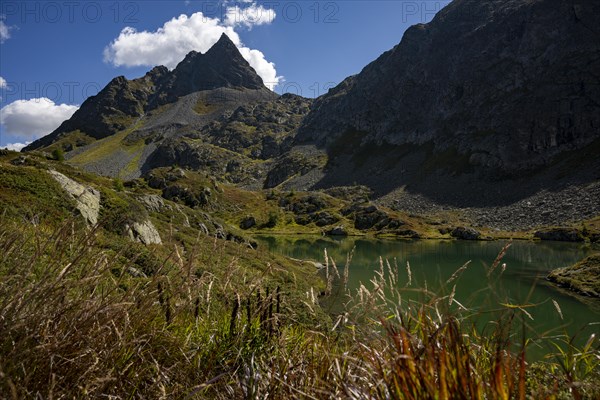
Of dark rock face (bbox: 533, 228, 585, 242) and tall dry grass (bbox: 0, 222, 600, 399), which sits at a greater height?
tall dry grass (bbox: 0, 222, 600, 399)

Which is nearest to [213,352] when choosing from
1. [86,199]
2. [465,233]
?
[86,199]

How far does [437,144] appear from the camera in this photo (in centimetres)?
17900

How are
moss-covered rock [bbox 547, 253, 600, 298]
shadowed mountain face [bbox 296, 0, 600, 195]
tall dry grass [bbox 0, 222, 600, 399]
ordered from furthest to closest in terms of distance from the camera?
shadowed mountain face [bbox 296, 0, 600, 195]
moss-covered rock [bbox 547, 253, 600, 298]
tall dry grass [bbox 0, 222, 600, 399]

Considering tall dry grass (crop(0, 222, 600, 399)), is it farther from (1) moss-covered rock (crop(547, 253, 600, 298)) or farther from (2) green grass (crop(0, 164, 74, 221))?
(1) moss-covered rock (crop(547, 253, 600, 298))

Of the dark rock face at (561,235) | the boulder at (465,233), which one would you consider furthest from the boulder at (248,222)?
the dark rock face at (561,235)

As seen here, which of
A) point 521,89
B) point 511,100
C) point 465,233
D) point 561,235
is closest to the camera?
point 561,235

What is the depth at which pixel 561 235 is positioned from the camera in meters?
79.3

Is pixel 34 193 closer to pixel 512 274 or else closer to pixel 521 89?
pixel 512 274

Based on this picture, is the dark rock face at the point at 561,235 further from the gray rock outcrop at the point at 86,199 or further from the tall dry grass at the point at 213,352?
the tall dry grass at the point at 213,352

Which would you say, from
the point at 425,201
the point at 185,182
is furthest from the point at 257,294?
the point at 425,201

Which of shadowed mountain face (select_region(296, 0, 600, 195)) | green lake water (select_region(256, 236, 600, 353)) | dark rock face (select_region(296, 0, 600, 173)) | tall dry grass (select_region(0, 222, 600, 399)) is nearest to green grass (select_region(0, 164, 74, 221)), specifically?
green lake water (select_region(256, 236, 600, 353))

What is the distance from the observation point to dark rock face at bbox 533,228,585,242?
77.1 metres

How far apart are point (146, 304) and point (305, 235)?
102684 millimetres

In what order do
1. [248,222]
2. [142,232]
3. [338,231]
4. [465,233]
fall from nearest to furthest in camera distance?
[142,232]
[465,233]
[338,231]
[248,222]
